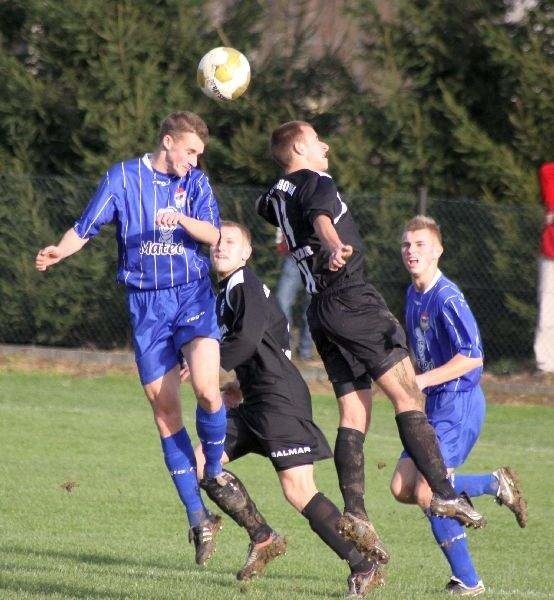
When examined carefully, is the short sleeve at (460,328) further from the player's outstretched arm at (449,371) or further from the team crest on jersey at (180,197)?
the team crest on jersey at (180,197)

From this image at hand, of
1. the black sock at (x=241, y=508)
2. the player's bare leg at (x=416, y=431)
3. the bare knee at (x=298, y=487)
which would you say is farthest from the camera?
the black sock at (x=241, y=508)

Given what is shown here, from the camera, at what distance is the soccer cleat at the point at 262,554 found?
7020mm

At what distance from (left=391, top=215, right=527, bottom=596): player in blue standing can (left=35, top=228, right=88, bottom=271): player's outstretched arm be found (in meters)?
1.80

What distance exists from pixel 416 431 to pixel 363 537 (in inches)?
27.1

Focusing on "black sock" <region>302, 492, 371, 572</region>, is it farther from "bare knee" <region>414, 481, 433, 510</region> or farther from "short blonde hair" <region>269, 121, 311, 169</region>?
"short blonde hair" <region>269, 121, 311, 169</region>

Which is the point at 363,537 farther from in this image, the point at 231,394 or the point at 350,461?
the point at 231,394

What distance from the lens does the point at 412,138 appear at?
618 inches

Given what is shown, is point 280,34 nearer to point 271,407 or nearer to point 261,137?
point 261,137

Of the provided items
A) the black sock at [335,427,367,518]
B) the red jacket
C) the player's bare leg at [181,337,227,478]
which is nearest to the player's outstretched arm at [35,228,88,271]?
the player's bare leg at [181,337,227,478]

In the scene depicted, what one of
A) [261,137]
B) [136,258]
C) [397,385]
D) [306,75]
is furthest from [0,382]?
[397,385]

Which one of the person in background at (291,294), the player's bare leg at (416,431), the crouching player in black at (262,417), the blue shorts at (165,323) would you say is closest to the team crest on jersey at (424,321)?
the player's bare leg at (416,431)

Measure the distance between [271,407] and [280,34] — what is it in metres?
10.9

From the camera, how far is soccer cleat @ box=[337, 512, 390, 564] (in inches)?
249

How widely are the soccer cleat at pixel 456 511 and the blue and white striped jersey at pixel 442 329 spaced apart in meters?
1.02
